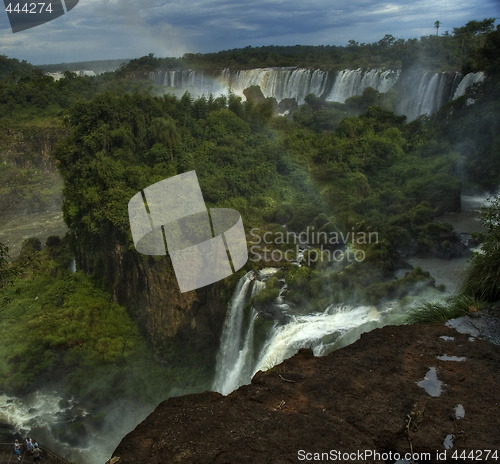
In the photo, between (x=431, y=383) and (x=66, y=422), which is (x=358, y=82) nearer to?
(x=66, y=422)

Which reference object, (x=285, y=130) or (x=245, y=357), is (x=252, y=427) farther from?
(x=285, y=130)

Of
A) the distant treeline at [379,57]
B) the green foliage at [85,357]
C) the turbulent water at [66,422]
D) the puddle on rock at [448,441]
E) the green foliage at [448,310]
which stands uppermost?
the distant treeline at [379,57]

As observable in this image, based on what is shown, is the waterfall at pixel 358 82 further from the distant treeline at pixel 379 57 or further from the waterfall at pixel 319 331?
the waterfall at pixel 319 331

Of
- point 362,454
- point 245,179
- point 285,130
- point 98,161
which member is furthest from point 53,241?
point 362,454

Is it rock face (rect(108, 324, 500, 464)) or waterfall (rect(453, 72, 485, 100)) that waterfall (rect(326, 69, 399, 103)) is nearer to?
waterfall (rect(453, 72, 485, 100))

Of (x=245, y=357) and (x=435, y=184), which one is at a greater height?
(x=435, y=184)

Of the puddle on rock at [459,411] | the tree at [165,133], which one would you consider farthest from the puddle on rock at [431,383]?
the tree at [165,133]
